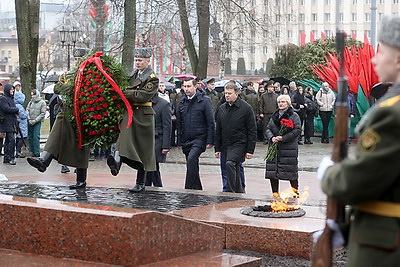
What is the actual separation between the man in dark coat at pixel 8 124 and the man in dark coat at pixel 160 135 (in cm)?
652

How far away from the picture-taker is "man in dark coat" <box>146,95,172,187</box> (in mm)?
12984

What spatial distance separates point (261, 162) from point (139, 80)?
9.99m

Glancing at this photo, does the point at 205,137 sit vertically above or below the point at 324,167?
below

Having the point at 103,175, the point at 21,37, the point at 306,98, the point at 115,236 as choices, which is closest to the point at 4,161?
the point at 103,175

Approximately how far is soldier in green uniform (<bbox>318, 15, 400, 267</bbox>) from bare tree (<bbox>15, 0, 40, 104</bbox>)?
19.8 m

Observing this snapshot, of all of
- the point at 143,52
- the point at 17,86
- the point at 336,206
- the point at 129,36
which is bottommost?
the point at 336,206

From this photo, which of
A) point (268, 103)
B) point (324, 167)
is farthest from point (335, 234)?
point (268, 103)

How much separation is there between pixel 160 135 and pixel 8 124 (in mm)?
7018

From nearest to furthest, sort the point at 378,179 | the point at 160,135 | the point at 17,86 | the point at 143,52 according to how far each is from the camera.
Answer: the point at 378,179 → the point at 143,52 → the point at 160,135 → the point at 17,86

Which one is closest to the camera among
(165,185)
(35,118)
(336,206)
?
(336,206)

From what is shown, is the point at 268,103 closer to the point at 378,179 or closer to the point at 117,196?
the point at 117,196

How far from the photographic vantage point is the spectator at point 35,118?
20656 millimetres

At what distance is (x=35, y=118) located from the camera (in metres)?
20.7

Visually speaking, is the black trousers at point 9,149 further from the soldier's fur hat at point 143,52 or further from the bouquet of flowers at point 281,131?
the soldier's fur hat at point 143,52
